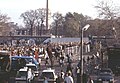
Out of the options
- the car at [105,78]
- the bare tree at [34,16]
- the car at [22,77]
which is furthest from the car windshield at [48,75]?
the bare tree at [34,16]

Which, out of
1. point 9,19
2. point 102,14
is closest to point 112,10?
point 102,14

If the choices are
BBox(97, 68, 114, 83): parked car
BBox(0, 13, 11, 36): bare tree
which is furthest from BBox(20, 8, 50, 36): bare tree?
BBox(97, 68, 114, 83): parked car

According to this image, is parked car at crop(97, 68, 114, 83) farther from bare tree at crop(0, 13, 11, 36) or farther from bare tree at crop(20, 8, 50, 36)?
bare tree at crop(20, 8, 50, 36)

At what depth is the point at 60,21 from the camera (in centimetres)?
12662

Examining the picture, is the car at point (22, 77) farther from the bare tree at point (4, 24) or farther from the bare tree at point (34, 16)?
the bare tree at point (34, 16)

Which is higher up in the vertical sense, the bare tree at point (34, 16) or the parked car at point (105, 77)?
the bare tree at point (34, 16)

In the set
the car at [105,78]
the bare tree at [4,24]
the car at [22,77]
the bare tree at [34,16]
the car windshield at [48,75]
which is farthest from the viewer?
the bare tree at [34,16]

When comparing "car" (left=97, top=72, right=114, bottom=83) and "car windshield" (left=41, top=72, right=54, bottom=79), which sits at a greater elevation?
"car windshield" (left=41, top=72, right=54, bottom=79)

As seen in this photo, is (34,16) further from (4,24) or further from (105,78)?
(105,78)

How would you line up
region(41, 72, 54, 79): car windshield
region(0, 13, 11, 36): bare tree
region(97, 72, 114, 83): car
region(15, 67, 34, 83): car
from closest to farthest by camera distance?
1. region(15, 67, 34, 83): car
2. region(41, 72, 54, 79): car windshield
3. region(97, 72, 114, 83): car
4. region(0, 13, 11, 36): bare tree

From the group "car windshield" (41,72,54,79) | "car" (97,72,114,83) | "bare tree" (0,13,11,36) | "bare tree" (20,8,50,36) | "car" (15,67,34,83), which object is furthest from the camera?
"bare tree" (20,8,50,36)

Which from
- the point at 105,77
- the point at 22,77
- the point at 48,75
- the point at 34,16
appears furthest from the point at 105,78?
the point at 34,16

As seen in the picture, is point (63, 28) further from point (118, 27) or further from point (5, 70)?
point (5, 70)

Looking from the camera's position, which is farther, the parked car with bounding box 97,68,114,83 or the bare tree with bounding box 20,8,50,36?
the bare tree with bounding box 20,8,50,36
